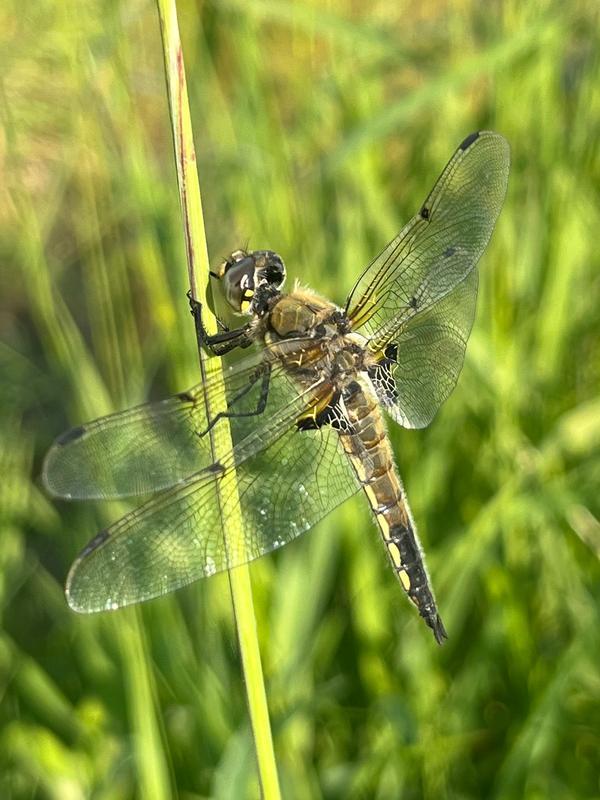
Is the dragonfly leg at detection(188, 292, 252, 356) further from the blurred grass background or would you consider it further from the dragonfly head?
the blurred grass background

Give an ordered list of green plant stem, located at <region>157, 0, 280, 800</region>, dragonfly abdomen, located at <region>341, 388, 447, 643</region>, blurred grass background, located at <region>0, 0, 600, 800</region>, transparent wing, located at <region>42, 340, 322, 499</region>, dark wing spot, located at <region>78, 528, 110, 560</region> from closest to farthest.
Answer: green plant stem, located at <region>157, 0, 280, 800</region> → dark wing spot, located at <region>78, 528, 110, 560</region> → transparent wing, located at <region>42, 340, 322, 499</region> → dragonfly abdomen, located at <region>341, 388, 447, 643</region> → blurred grass background, located at <region>0, 0, 600, 800</region>

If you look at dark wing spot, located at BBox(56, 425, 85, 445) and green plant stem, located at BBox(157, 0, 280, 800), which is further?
dark wing spot, located at BBox(56, 425, 85, 445)

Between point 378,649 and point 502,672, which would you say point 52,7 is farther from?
point 502,672

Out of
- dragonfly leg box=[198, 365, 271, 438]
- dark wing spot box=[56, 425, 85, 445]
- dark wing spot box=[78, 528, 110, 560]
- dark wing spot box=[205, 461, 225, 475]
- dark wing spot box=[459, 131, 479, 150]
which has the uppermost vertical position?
dark wing spot box=[459, 131, 479, 150]

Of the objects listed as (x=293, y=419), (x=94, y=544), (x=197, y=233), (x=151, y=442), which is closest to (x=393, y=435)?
(x=293, y=419)

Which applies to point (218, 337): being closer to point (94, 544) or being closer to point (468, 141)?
point (94, 544)

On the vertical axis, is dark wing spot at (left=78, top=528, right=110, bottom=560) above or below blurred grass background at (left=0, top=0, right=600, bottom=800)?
below

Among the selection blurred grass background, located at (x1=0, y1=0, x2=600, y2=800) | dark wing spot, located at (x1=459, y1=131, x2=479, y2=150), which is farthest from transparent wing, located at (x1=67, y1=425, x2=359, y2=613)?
dark wing spot, located at (x1=459, y1=131, x2=479, y2=150)

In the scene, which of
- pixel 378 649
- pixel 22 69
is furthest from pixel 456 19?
pixel 378 649
